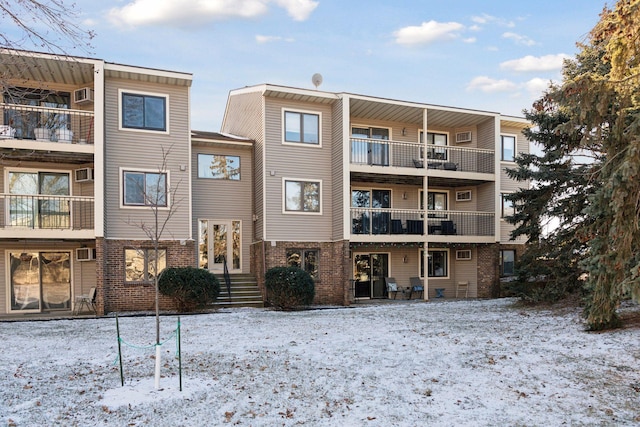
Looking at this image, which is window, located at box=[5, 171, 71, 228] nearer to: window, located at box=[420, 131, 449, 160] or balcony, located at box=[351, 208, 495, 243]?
balcony, located at box=[351, 208, 495, 243]

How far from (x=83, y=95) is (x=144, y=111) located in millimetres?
1915

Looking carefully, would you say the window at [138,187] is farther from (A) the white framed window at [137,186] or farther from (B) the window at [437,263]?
(B) the window at [437,263]

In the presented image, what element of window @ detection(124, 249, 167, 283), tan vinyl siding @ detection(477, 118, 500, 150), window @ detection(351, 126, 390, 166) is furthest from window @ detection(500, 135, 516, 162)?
window @ detection(124, 249, 167, 283)

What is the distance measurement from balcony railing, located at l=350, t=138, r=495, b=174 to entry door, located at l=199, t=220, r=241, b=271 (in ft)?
18.1

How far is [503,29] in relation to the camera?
1634cm

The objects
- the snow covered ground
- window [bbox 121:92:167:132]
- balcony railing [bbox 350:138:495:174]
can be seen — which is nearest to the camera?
the snow covered ground

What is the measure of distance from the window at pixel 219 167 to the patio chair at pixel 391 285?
7426 mm

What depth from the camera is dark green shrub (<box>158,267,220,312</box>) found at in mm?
14680

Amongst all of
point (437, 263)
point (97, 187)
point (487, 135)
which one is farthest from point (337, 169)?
point (97, 187)

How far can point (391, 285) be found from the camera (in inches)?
773

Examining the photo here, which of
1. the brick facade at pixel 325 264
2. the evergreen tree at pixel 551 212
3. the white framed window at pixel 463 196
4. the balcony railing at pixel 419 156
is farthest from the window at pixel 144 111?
the white framed window at pixel 463 196

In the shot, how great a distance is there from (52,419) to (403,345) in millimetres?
6239

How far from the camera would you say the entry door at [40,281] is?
15430 mm

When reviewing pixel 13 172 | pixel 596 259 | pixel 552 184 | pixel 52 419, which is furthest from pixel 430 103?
pixel 52 419
